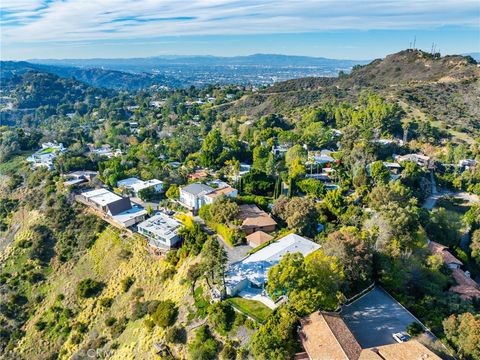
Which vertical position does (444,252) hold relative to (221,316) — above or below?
below

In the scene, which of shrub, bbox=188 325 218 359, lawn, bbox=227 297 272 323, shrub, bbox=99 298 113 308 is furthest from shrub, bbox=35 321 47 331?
lawn, bbox=227 297 272 323

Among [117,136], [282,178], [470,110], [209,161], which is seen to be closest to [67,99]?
[117,136]

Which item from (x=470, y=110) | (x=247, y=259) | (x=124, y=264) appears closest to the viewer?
(x=247, y=259)

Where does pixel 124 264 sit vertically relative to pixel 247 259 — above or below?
below

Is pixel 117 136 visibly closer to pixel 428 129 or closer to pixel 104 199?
pixel 104 199

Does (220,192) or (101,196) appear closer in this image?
(220,192)

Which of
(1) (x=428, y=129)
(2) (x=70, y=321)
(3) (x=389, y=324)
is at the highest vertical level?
(1) (x=428, y=129)

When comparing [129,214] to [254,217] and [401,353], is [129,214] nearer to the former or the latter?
[254,217]

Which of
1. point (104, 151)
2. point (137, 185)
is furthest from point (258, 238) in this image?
point (104, 151)
